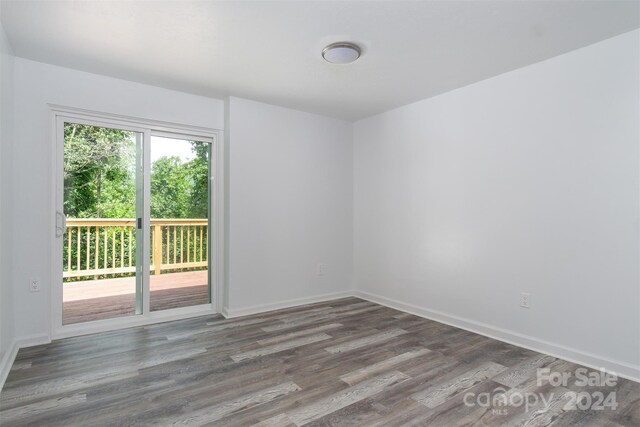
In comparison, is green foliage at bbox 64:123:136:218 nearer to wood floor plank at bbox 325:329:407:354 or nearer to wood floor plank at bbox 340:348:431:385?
wood floor plank at bbox 325:329:407:354

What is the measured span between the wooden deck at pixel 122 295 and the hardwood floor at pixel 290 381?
0.95 feet

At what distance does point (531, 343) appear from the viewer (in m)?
2.85

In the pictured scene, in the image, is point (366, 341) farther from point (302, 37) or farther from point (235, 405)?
point (302, 37)

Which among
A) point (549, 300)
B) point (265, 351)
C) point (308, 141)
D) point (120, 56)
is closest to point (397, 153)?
point (308, 141)

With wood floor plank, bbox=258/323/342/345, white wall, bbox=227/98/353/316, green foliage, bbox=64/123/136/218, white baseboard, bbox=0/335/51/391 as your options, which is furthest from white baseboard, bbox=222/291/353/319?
white baseboard, bbox=0/335/51/391

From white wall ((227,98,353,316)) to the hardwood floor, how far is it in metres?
0.76

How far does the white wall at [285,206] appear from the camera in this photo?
3789mm

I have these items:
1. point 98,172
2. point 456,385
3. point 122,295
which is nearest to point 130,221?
point 98,172

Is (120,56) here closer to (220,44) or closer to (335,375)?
(220,44)

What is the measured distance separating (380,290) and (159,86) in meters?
3.33

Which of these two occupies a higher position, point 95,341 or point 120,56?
point 120,56

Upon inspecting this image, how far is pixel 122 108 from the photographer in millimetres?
3270

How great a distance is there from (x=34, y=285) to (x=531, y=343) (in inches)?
162

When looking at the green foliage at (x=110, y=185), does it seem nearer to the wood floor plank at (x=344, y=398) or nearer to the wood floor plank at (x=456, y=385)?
the wood floor plank at (x=344, y=398)
